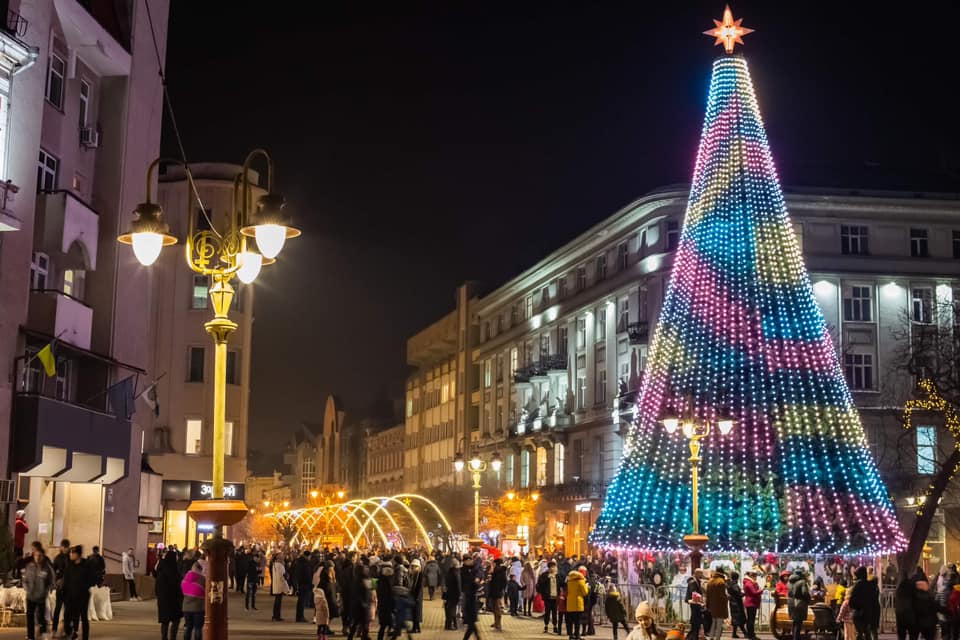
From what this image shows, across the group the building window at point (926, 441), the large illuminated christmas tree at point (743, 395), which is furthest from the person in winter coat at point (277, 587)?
the building window at point (926, 441)

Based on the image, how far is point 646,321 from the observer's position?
6384 cm

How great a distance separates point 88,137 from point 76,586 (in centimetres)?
1825

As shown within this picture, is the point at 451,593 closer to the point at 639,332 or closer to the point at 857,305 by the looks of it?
the point at 639,332

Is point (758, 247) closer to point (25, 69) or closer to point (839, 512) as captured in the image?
point (839, 512)

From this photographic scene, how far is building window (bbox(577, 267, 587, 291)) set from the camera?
74.7 metres

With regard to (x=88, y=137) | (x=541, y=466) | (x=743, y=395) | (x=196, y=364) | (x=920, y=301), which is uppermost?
(x=920, y=301)

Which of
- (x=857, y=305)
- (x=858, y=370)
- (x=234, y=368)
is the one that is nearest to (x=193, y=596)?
(x=234, y=368)

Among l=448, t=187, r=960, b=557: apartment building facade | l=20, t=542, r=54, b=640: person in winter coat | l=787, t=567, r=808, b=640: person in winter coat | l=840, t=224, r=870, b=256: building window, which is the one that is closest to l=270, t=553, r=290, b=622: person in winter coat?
l=20, t=542, r=54, b=640: person in winter coat

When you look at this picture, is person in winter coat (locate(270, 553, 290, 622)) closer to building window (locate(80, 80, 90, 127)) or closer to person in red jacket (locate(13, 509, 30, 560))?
person in red jacket (locate(13, 509, 30, 560))

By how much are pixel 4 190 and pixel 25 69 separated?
9.80 ft

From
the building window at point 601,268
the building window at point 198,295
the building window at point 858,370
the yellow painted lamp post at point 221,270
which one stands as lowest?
the yellow painted lamp post at point 221,270

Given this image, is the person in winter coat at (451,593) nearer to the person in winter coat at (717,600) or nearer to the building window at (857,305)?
the person in winter coat at (717,600)

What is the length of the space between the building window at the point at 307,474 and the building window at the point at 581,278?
9305 cm

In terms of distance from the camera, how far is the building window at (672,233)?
6259 centimetres
